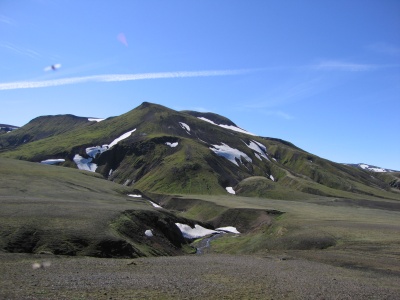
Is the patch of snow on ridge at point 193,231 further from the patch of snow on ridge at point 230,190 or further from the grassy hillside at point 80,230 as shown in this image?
the patch of snow on ridge at point 230,190

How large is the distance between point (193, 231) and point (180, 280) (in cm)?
5734

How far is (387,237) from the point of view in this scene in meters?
60.1

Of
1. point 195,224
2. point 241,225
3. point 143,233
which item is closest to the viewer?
point 143,233

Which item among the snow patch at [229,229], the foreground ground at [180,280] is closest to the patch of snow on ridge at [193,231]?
the snow patch at [229,229]

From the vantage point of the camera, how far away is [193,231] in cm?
8712

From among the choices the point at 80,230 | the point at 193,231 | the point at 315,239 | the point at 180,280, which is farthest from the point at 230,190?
the point at 180,280

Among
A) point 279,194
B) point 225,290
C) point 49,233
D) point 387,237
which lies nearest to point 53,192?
point 49,233

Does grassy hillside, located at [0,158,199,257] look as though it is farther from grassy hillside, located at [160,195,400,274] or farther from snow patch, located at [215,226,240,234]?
snow patch, located at [215,226,240,234]

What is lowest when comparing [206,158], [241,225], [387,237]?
[241,225]

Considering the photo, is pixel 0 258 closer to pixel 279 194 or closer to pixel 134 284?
pixel 134 284

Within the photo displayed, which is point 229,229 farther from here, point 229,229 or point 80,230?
point 80,230

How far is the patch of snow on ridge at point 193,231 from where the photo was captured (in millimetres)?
83438

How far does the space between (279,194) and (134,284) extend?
144279mm

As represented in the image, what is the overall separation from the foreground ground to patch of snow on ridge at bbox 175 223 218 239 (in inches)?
1652
